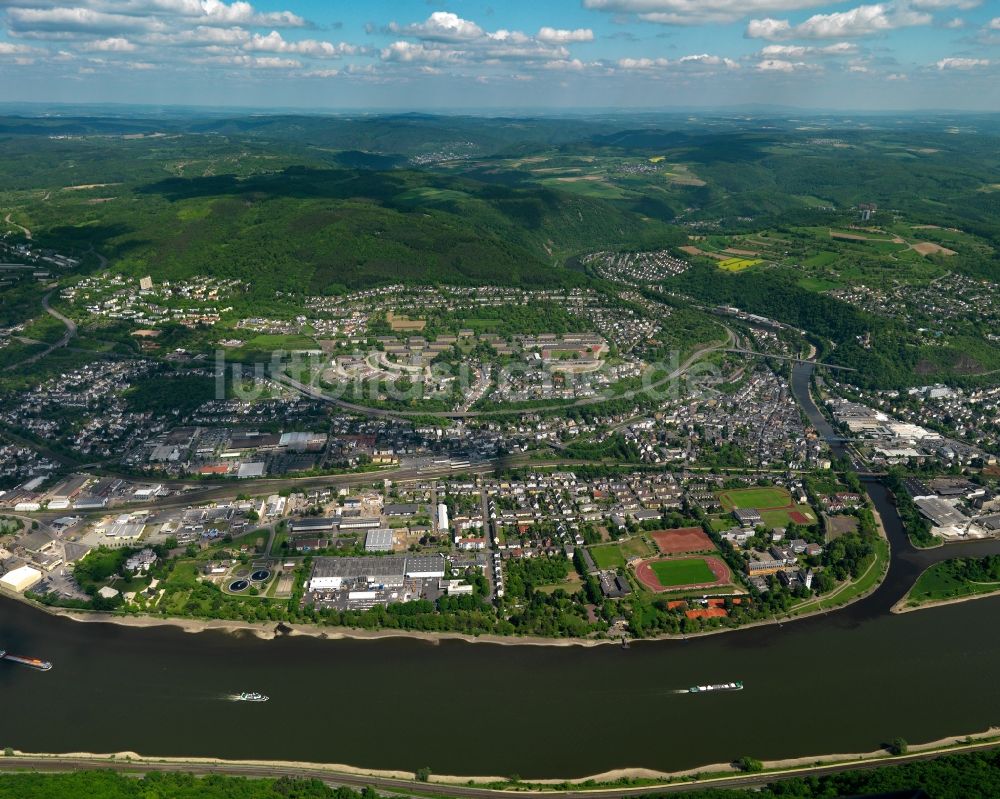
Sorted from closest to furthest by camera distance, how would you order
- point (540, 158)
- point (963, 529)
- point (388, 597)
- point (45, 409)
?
point (388, 597)
point (963, 529)
point (45, 409)
point (540, 158)

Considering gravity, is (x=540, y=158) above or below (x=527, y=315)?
above

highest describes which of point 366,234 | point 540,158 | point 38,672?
point 540,158

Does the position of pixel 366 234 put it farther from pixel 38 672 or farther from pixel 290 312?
pixel 38 672

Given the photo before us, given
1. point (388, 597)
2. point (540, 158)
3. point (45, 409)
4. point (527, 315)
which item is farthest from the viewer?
point (540, 158)

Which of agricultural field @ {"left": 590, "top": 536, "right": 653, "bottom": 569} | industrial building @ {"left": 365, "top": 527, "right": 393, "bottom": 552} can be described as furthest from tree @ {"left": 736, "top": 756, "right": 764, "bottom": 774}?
industrial building @ {"left": 365, "top": 527, "right": 393, "bottom": 552}

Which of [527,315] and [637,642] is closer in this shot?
[637,642]

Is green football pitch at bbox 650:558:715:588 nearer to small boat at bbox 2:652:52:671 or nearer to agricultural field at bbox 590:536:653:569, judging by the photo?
agricultural field at bbox 590:536:653:569

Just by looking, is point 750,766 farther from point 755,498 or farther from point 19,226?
point 19,226

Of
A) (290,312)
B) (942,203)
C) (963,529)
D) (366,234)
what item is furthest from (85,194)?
(942,203)
